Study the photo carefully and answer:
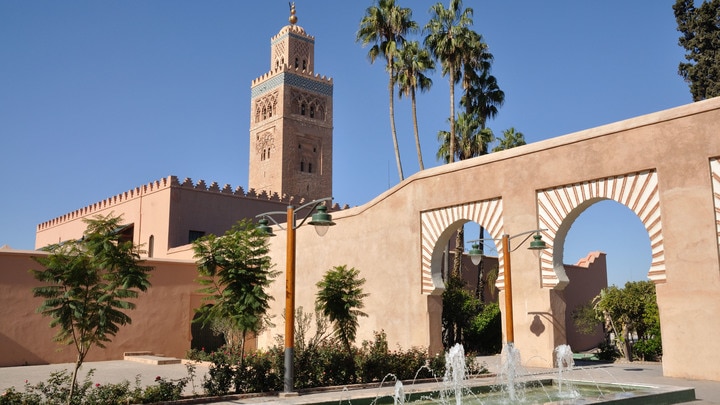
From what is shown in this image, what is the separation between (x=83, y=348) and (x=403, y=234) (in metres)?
10.3

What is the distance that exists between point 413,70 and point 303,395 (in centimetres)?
1792

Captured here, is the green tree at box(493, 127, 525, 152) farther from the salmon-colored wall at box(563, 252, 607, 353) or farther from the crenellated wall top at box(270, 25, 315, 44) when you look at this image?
the crenellated wall top at box(270, 25, 315, 44)

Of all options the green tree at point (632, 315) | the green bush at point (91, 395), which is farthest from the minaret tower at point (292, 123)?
the green bush at point (91, 395)

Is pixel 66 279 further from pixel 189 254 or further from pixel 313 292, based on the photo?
pixel 189 254

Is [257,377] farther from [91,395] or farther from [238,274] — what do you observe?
[238,274]

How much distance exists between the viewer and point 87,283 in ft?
31.9

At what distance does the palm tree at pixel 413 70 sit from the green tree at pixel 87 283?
56.4ft

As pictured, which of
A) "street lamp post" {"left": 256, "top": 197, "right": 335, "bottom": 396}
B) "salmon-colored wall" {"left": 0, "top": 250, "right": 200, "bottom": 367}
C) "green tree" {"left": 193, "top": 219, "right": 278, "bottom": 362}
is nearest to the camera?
"street lamp post" {"left": 256, "top": 197, "right": 335, "bottom": 396}

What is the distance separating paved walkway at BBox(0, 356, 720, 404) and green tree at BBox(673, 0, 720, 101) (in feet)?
45.3

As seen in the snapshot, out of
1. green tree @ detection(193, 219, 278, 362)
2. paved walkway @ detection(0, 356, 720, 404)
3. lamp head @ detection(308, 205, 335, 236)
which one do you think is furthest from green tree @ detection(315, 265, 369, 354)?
lamp head @ detection(308, 205, 335, 236)

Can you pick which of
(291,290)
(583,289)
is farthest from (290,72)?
(291,290)

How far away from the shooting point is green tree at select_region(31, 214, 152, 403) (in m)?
9.55

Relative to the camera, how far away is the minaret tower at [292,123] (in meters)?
44.5

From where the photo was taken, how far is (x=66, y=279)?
957 centimetres
